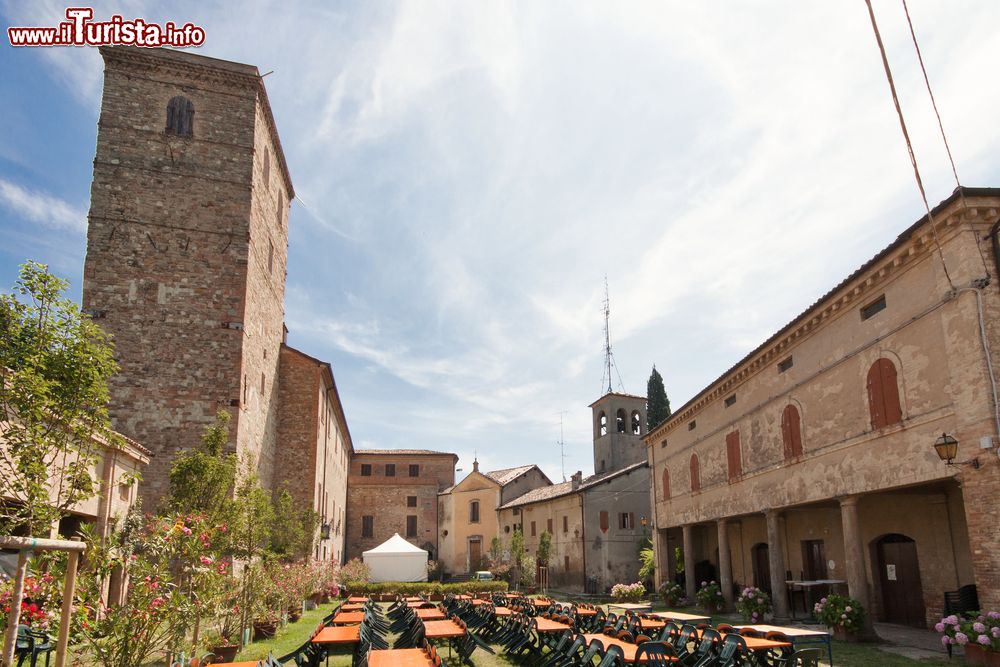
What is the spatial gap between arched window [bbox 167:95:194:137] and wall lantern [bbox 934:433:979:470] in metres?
21.0

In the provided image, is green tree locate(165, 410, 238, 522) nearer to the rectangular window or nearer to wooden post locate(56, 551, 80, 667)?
wooden post locate(56, 551, 80, 667)

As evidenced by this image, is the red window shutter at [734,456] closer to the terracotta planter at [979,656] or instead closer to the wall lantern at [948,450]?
the wall lantern at [948,450]

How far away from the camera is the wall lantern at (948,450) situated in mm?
10140

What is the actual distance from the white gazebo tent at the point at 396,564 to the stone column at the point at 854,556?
896 inches

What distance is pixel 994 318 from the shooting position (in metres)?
10.1

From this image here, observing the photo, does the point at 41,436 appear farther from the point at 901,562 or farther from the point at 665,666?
the point at 901,562

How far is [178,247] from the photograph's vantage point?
20.2 meters

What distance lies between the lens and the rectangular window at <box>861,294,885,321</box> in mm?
12587

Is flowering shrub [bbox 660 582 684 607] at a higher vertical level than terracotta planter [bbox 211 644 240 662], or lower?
lower

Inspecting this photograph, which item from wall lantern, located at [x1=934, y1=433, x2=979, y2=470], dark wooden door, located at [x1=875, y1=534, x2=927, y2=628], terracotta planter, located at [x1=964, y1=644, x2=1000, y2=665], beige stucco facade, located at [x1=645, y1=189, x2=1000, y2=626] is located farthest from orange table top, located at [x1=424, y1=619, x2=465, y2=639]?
dark wooden door, located at [x1=875, y1=534, x2=927, y2=628]

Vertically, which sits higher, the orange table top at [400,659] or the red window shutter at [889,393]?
the red window shutter at [889,393]

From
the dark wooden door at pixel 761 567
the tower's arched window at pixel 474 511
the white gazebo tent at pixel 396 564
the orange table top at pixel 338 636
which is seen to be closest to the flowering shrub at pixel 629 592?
the dark wooden door at pixel 761 567

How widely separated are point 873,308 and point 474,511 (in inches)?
1409

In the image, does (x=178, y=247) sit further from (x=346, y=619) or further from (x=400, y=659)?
(x=400, y=659)
